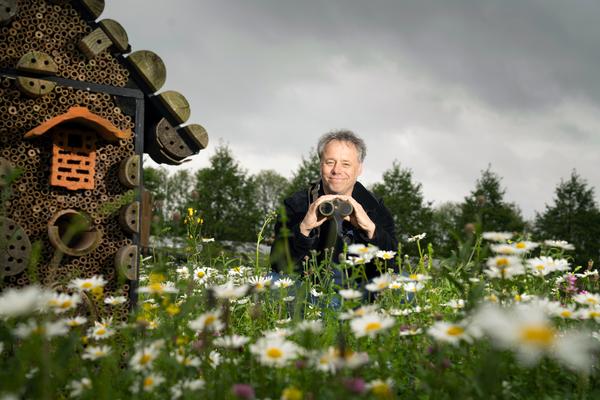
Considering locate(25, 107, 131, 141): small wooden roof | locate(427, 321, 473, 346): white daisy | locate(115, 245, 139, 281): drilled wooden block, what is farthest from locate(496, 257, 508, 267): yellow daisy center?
locate(25, 107, 131, 141): small wooden roof

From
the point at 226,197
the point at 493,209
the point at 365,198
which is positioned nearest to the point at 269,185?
the point at 226,197

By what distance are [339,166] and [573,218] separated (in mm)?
23545

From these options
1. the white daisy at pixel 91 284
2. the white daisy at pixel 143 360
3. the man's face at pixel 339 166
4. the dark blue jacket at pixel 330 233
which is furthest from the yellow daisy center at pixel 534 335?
the man's face at pixel 339 166

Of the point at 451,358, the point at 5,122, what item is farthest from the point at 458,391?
the point at 5,122

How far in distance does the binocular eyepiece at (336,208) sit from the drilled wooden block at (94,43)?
6.79 ft

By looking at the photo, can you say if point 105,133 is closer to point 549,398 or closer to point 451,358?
point 451,358

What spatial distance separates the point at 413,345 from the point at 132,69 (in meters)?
3.33

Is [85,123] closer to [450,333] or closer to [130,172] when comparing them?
[130,172]

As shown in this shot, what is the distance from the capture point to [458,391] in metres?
1.49

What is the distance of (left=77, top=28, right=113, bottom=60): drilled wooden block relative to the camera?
3.98 meters

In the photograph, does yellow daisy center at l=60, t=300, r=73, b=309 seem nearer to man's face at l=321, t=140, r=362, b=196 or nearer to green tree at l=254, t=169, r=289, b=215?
man's face at l=321, t=140, r=362, b=196

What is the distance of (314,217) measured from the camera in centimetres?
405

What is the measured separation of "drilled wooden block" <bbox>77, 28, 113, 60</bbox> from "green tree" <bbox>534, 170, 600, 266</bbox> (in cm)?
2314

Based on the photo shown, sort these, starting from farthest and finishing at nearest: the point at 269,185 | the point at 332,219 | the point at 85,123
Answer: the point at 269,185 → the point at 332,219 → the point at 85,123
